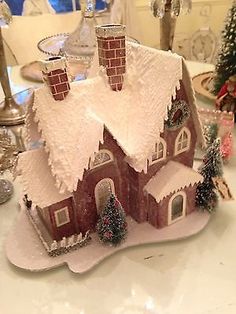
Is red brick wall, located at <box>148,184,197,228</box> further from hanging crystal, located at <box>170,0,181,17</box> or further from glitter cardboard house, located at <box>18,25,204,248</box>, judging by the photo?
hanging crystal, located at <box>170,0,181,17</box>

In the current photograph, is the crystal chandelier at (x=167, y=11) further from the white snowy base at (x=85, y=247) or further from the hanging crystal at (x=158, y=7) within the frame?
the white snowy base at (x=85, y=247)

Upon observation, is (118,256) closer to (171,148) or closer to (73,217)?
(73,217)

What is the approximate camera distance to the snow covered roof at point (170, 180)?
3.42ft

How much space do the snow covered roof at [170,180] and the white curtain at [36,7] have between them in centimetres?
167

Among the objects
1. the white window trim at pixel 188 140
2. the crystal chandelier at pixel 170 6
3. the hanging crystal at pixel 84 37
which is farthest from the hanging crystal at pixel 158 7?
the white window trim at pixel 188 140

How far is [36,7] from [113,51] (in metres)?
1.59

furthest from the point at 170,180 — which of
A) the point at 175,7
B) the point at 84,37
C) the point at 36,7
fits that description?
the point at 36,7

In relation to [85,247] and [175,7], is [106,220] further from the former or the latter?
[175,7]

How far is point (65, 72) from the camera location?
3.09ft

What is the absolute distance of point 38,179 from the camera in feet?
3.23

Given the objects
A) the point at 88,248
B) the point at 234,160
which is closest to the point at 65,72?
the point at 88,248

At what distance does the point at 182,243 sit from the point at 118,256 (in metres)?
0.17

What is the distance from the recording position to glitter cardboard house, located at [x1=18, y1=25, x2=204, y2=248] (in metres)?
0.94

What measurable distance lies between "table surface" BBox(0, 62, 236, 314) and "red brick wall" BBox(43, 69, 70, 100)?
16.3 inches
